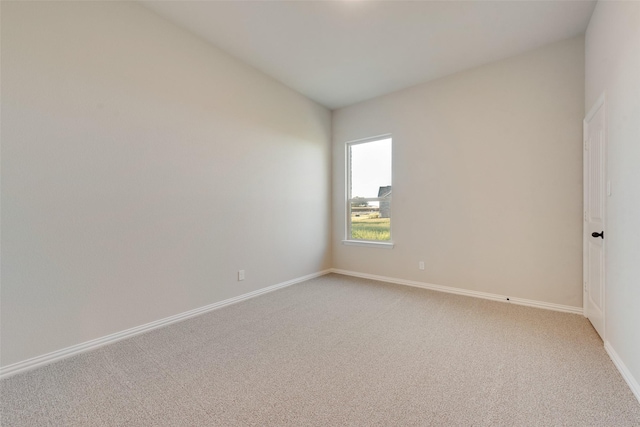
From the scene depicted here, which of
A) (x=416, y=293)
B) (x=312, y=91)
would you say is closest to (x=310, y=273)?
(x=416, y=293)

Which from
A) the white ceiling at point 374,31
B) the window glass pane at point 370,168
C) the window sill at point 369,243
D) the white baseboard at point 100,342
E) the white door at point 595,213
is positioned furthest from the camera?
the window glass pane at point 370,168

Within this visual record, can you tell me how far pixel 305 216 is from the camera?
4.16 metres

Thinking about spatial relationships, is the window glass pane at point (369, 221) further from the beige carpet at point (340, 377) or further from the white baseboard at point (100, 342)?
the white baseboard at point (100, 342)

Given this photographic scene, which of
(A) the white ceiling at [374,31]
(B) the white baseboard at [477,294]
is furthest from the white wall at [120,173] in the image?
(B) the white baseboard at [477,294]

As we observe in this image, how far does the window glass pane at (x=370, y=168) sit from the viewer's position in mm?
4164

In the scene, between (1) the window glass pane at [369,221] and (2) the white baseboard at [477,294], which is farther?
(1) the window glass pane at [369,221]

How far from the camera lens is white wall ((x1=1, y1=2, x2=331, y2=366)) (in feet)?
6.02

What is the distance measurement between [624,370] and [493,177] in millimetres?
2067

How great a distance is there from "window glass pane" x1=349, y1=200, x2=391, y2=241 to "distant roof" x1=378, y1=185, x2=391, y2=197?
0.11 m

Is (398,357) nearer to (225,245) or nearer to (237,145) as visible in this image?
(225,245)

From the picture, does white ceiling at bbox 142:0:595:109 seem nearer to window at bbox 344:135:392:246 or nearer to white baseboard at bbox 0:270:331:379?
window at bbox 344:135:392:246

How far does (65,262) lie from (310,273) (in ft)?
9.48

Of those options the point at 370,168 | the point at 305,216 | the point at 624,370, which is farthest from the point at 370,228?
the point at 624,370

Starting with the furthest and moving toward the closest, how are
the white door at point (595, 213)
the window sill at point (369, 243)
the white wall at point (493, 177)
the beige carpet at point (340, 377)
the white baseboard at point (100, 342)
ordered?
the window sill at point (369, 243) < the white wall at point (493, 177) < the white door at point (595, 213) < the white baseboard at point (100, 342) < the beige carpet at point (340, 377)
